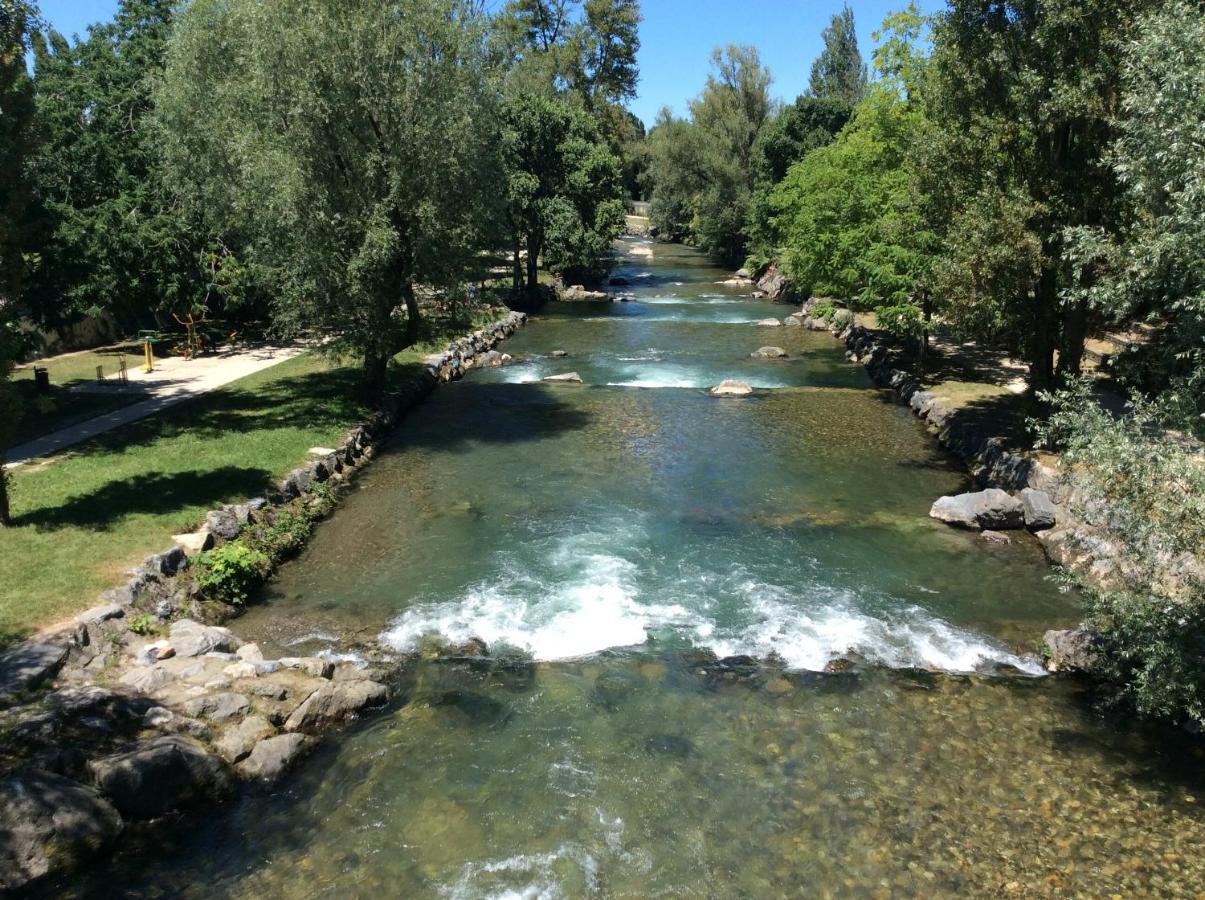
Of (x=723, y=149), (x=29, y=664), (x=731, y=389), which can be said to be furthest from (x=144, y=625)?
(x=723, y=149)

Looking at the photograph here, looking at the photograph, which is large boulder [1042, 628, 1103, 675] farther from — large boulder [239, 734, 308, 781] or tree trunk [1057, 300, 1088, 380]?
large boulder [239, 734, 308, 781]

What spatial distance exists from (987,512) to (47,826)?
1712 centimetres

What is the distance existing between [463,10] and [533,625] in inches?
736

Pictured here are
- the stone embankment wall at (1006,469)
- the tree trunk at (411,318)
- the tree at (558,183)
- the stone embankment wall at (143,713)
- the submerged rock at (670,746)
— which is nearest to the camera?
the stone embankment wall at (143,713)

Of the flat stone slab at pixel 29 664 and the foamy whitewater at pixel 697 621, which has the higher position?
the flat stone slab at pixel 29 664

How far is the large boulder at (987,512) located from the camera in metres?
18.4

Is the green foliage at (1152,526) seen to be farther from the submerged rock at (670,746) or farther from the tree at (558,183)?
the tree at (558,183)

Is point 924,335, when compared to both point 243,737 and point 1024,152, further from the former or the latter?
point 243,737

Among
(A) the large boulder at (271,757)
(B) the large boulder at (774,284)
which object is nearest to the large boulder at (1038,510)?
(A) the large boulder at (271,757)

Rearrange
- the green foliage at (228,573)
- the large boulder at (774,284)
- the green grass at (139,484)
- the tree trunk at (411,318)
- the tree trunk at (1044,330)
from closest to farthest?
the green grass at (139,484)
the green foliage at (228,573)
the tree trunk at (1044,330)
the tree trunk at (411,318)
the large boulder at (774,284)

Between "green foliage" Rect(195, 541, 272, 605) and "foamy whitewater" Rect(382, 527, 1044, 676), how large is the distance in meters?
3.12

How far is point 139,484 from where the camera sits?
17.8 metres

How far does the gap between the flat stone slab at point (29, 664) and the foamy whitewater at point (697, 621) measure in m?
4.58

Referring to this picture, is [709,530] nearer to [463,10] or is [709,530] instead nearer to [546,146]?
[463,10]
